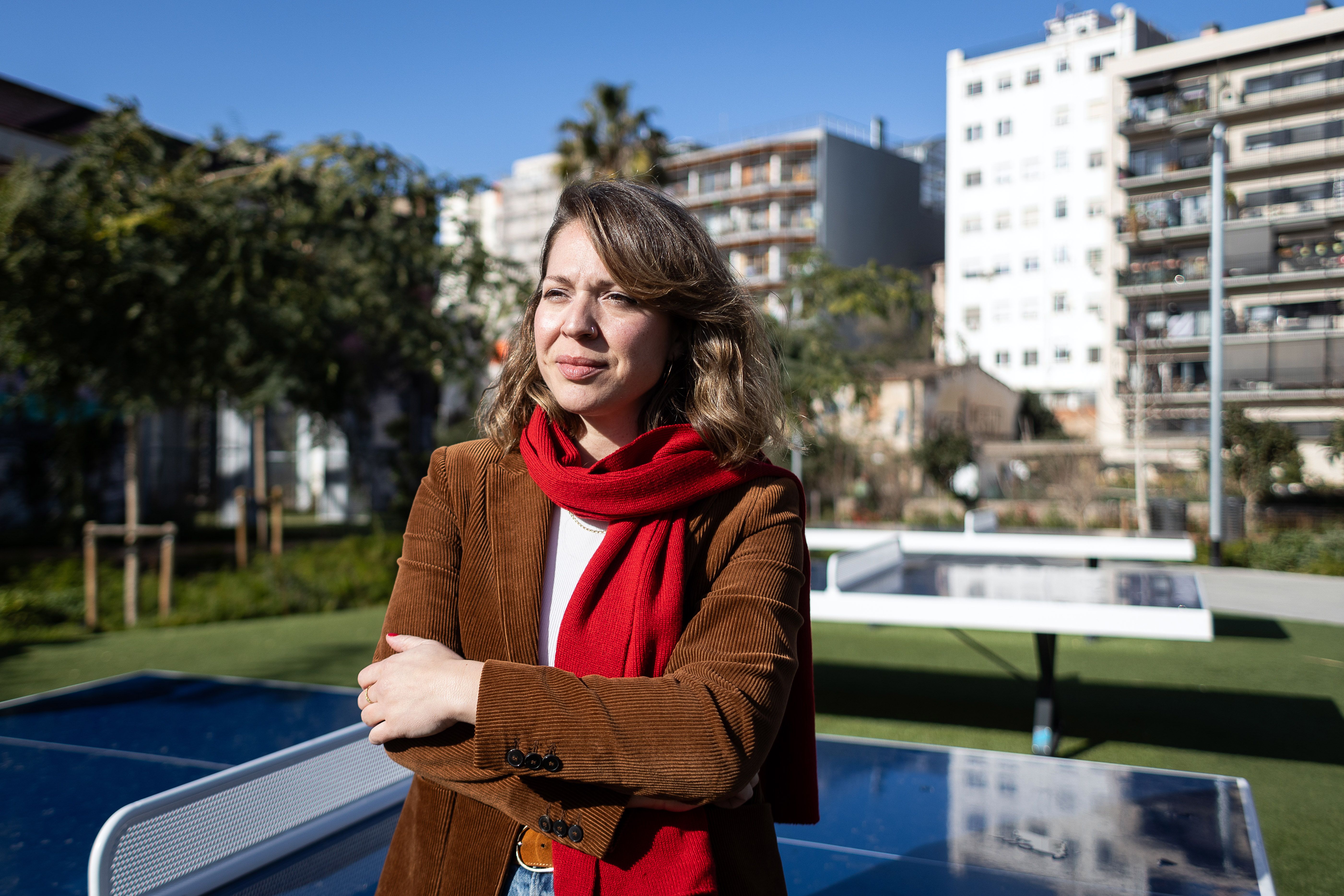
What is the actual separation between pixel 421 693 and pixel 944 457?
26.8m

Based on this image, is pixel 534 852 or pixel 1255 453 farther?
pixel 1255 453

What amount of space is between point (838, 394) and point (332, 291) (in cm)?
843

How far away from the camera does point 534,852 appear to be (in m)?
1.48

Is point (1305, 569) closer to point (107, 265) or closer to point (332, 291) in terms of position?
point (332, 291)

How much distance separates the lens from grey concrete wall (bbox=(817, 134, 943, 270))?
181ft

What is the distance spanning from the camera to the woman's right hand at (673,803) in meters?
1.37

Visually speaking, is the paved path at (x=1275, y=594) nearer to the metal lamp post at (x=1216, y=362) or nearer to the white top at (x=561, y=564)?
the metal lamp post at (x=1216, y=362)

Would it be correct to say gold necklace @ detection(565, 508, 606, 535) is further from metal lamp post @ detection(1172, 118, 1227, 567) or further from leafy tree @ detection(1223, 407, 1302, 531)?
leafy tree @ detection(1223, 407, 1302, 531)

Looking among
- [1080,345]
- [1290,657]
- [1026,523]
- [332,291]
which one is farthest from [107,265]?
[1080,345]

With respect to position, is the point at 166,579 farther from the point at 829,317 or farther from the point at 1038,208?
the point at 1038,208

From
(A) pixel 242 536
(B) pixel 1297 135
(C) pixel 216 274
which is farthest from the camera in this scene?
(B) pixel 1297 135

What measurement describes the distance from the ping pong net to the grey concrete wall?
175ft

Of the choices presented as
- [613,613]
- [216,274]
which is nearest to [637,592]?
[613,613]

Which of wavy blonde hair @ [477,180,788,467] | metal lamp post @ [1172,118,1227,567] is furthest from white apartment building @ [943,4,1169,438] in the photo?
wavy blonde hair @ [477,180,788,467]
